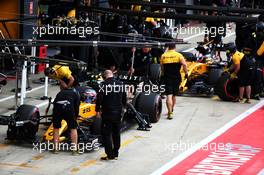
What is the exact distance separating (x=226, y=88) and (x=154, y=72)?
2.08 meters

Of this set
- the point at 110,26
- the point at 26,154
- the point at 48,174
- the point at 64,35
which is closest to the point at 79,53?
the point at 64,35

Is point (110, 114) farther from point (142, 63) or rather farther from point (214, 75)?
point (214, 75)

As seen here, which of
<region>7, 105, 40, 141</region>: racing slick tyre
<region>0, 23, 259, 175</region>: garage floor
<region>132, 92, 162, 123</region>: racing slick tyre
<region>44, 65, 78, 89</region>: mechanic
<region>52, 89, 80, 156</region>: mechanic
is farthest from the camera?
<region>132, 92, 162, 123</region>: racing slick tyre

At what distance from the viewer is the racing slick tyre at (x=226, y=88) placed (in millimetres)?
18297

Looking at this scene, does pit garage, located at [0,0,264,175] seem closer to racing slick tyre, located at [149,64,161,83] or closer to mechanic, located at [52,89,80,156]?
racing slick tyre, located at [149,64,161,83]

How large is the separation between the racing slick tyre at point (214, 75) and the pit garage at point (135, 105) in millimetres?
37

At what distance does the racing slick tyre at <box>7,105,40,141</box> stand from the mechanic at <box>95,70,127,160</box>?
1.50 meters

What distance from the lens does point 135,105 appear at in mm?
15445

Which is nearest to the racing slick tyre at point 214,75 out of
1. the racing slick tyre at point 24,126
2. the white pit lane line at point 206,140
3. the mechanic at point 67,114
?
the white pit lane line at point 206,140

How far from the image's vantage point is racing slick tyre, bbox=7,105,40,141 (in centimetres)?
1355

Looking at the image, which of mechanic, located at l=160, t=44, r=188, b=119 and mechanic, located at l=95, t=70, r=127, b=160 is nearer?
mechanic, located at l=95, t=70, r=127, b=160

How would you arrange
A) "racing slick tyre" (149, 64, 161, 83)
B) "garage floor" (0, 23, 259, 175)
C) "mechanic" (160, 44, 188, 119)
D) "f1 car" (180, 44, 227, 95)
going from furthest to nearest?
"racing slick tyre" (149, 64, 161, 83)
"f1 car" (180, 44, 227, 95)
"mechanic" (160, 44, 188, 119)
"garage floor" (0, 23, 259, 175)

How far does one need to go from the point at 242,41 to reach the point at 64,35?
6179 millimetres

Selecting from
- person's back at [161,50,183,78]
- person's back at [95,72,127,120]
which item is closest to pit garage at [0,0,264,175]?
person's back at [161,50,183,78]
